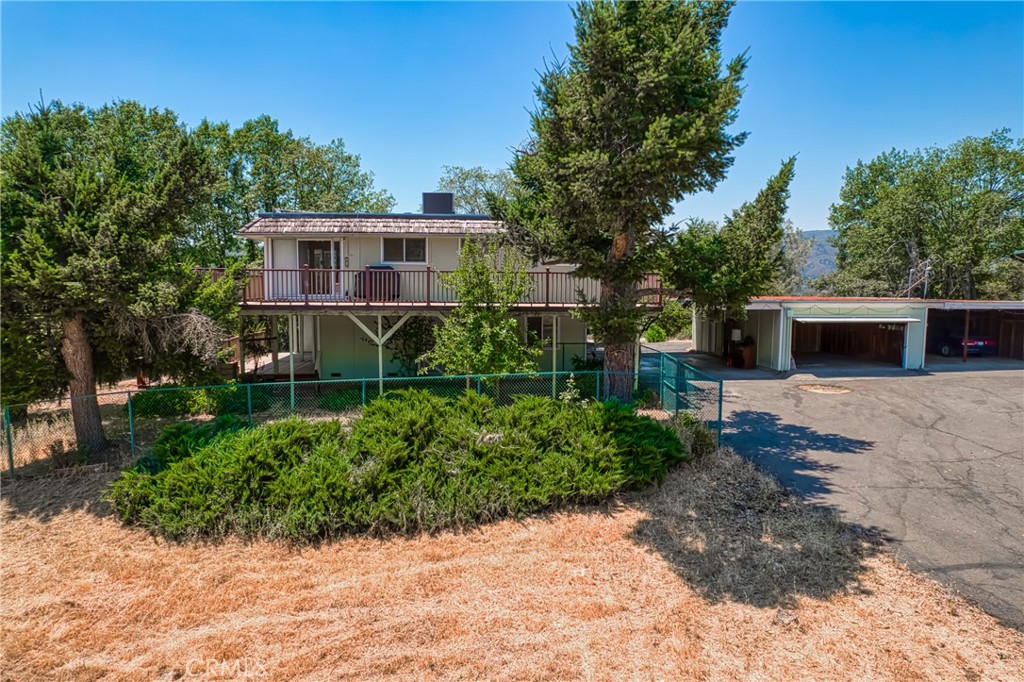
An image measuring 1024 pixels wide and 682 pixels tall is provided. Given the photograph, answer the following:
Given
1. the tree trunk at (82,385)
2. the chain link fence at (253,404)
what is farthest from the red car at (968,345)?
the tree trunk at (82,385)

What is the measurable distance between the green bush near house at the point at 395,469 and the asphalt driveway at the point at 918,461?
3.00m

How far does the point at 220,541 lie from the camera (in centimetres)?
712

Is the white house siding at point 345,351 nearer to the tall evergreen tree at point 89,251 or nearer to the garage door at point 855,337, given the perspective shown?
the tall evergreen tree at point 89,251

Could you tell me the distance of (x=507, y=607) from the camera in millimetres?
5660

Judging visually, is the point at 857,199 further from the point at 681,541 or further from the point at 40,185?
the point at 40,185

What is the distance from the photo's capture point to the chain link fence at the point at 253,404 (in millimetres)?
10594

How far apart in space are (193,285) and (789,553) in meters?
11.4

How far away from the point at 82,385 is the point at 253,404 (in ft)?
14.9

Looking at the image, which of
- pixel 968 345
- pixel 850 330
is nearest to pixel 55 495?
pixel 850 330

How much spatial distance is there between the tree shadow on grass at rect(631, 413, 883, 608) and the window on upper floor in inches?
421

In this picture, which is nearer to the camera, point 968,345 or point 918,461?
point 918,461

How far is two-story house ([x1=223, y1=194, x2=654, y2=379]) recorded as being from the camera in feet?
48.3

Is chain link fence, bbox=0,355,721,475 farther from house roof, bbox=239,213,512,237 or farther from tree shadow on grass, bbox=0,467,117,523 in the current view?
house roof, bbox=239,213,512,237

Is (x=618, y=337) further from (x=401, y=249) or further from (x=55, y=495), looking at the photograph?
(x=55, y=495)
